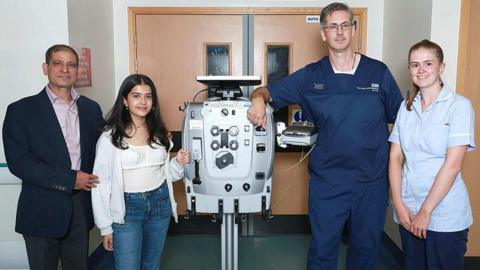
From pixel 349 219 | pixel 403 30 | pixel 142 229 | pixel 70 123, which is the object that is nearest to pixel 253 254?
pixel 349 219

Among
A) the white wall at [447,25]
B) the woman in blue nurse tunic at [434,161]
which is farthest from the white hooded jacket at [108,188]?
the white wall at [447,25]

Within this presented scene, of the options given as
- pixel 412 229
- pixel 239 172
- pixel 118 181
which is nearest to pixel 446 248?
pixel 412 229

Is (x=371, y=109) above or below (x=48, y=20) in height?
below

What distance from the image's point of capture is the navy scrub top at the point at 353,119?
6.73ft

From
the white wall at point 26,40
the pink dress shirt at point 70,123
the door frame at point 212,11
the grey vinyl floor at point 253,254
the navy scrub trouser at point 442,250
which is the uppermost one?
the door frame at point 212,11

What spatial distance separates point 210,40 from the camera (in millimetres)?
3479

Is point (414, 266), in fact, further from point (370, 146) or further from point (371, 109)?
point (371, 109)

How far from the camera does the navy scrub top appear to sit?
2.05 metres

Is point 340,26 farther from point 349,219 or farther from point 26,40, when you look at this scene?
point 26,40

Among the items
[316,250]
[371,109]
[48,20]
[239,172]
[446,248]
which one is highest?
[48,20]

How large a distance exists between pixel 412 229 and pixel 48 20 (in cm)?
224

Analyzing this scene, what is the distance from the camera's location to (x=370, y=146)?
6.75 feet

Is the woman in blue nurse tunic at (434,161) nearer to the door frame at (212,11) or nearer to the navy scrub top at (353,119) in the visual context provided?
the navy scrub top at (353,119)

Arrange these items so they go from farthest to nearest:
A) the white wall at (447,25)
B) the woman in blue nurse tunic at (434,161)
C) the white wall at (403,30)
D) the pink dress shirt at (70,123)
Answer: the white wall at (403,30)
the white wall at (447,25)
the pink dress shirt at (70,123)
the woman in blue nurse tunic at (434,161)
